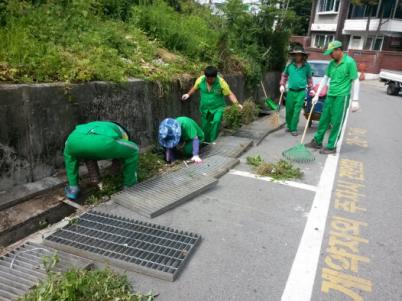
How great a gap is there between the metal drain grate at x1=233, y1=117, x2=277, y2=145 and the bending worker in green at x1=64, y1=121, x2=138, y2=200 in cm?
389

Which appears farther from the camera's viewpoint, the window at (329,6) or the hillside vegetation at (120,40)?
the window at (329,6)

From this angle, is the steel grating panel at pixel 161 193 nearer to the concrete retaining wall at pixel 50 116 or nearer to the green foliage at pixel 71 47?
the concrete retaining wall at pixel 50 116

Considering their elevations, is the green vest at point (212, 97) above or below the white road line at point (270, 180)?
above

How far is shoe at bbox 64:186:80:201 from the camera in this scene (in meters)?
4.16

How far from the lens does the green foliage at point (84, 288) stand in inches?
99.3

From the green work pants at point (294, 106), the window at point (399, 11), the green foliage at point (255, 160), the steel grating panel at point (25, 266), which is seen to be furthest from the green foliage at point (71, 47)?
the window at point (399, 11)

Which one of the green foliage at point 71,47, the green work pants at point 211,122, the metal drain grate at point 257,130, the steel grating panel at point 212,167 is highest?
the green foliage at point 71,47

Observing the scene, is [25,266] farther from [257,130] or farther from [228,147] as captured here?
[257,130]

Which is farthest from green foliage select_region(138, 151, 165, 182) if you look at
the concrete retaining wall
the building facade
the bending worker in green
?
the building facade

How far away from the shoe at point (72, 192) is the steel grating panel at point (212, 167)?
1.53 m

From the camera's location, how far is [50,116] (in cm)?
431

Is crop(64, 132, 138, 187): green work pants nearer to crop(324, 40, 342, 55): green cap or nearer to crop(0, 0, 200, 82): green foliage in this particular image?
crop(0, 0, 200, 82): green foliage

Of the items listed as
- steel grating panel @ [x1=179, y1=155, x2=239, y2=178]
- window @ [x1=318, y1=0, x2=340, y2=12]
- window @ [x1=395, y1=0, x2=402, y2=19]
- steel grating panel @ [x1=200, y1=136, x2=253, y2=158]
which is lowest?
steel grating panel @ [x1=200, y1=136, x2=253, y2=158]

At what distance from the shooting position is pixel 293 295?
285 centimetres
